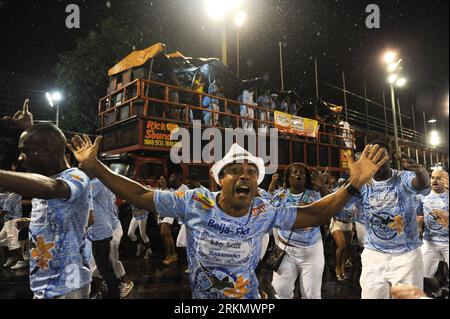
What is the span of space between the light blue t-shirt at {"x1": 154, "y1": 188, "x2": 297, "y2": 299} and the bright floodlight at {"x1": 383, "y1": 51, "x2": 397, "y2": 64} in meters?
10.6

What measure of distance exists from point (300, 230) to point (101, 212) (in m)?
2.76

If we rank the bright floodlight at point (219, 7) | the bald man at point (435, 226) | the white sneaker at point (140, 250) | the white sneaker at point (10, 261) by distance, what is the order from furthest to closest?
1. the bright floodlight at point (219, 7)
2. the white sneaker at point (140, 250)
3. the white sneaker at point (10, 261)
4. the bald man at point (435, 226)

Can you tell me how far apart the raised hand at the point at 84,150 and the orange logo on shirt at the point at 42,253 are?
567 mm

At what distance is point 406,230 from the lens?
3391mm

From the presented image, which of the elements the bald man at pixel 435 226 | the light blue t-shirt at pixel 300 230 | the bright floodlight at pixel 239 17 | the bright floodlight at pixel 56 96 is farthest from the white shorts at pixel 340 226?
the bright floodlight at pixel 56 96

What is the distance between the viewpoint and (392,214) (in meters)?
3.42

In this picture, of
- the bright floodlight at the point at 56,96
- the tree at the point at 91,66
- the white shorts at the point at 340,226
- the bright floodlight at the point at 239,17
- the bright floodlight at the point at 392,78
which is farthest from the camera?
the tree at the point at 91,66

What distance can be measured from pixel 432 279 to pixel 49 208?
4983 mm

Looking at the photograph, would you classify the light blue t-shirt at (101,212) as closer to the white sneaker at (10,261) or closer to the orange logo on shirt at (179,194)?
the orange logo on shirt at (179,194)

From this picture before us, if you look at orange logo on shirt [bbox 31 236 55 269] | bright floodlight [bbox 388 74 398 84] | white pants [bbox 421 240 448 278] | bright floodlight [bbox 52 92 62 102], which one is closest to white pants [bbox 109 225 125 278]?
orange logo on shirt [bbox 31 236 55 269]

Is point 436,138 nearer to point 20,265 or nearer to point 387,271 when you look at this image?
point 387,271

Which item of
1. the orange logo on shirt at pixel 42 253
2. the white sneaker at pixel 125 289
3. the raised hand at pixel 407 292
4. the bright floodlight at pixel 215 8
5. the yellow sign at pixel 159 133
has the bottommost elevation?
the white sneaker at pixel 125 289

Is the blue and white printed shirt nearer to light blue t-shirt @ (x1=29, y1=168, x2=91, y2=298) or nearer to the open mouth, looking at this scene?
the open mouth

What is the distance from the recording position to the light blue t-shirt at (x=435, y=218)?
452 centimetres
